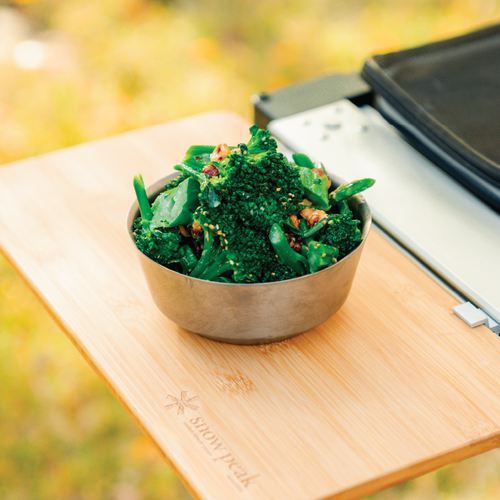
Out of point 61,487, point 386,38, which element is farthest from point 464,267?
point 386,38

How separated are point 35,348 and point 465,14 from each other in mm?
2667

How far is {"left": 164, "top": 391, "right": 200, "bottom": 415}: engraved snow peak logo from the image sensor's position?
68 centimetres

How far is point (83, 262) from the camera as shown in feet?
2.95

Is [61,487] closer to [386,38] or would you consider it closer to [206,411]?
[206,411]

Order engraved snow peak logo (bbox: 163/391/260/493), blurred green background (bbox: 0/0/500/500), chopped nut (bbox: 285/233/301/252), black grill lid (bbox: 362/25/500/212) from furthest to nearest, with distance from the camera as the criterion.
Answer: blurred green background (bbox: 0/0/500/500), black grill lid (bbox: 362/25/500/212), chopped nut (bbox: 285/233/301/252), engraved snow peak logo (bbox: 163/391/260/493)

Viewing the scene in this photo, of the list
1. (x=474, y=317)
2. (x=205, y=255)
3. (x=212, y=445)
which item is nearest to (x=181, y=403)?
(x=212, y=445)

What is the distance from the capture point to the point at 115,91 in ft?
8.05

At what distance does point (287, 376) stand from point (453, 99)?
644 millimetres

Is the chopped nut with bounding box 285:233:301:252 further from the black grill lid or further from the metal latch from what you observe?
the black grill lid

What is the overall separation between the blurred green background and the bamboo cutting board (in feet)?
2.56

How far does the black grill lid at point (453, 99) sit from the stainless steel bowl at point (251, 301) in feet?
0.99

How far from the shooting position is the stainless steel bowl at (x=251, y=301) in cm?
66

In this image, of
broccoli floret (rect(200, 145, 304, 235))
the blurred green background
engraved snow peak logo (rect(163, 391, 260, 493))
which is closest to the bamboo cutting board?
engraved snow peak logo (rect(163, 391, 260, 493))

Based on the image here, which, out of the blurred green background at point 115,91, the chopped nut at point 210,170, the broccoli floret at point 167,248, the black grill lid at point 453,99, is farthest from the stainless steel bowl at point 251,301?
the blurred green background at point 115,91
